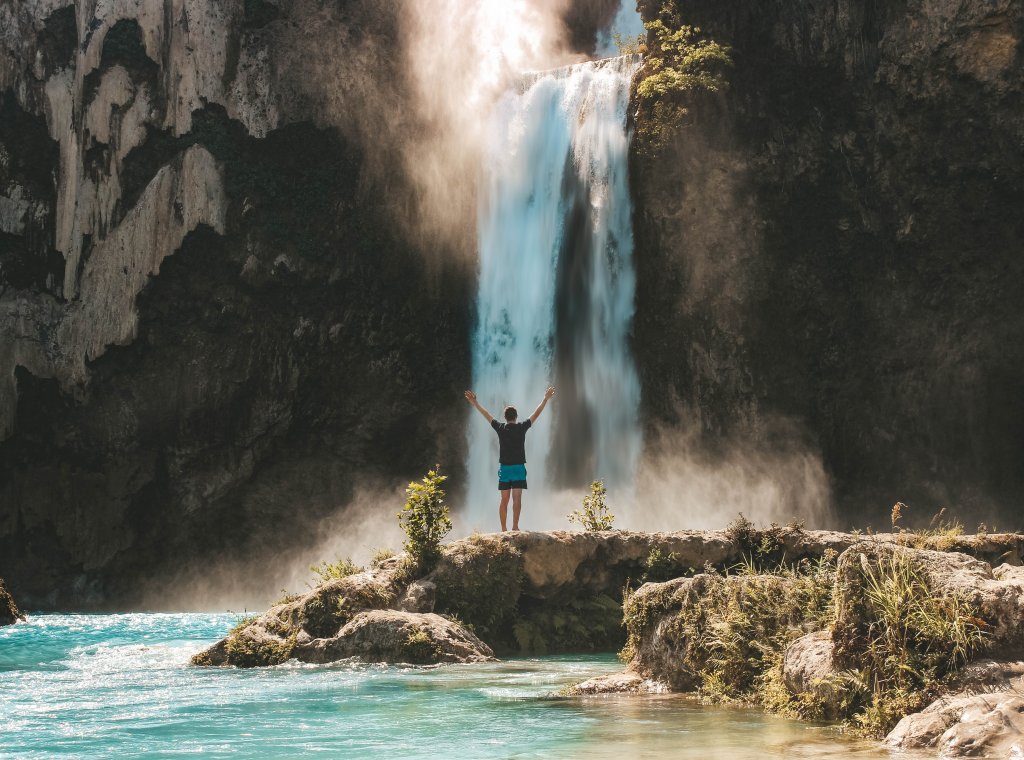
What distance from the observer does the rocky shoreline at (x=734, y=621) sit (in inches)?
239

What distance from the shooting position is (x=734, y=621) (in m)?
7.98

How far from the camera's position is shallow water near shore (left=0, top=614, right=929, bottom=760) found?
607 cm

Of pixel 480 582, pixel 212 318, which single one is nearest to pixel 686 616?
pixel 480 582

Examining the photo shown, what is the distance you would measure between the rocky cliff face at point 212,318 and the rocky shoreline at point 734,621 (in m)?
16.5

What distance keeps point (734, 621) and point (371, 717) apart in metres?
2.62

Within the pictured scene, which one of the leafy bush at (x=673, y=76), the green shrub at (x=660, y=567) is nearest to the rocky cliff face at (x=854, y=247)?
the leafy bush at (x=673, y=76)

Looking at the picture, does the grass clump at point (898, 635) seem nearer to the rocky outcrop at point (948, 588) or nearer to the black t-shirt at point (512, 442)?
the rocky outcrop at point (948, 588)

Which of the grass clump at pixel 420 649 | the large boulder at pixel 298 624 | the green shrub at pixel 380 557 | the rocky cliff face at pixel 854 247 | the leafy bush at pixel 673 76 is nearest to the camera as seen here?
the grass clump at pixel 420 649

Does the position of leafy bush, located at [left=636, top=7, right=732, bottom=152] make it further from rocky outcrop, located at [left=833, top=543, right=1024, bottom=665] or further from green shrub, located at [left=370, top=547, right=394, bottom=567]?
rocky outcrop, located at [left=833, top=543, right=1024, bottom=665]

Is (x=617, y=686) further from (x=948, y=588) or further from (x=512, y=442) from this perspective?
(x=512, y=442)

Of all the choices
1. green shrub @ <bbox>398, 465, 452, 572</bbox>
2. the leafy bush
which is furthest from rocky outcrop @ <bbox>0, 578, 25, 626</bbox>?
the leafy bush

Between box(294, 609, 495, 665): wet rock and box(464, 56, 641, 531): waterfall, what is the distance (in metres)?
13.9

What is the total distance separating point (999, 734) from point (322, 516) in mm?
25314

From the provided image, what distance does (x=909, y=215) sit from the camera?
2592 centimetres
